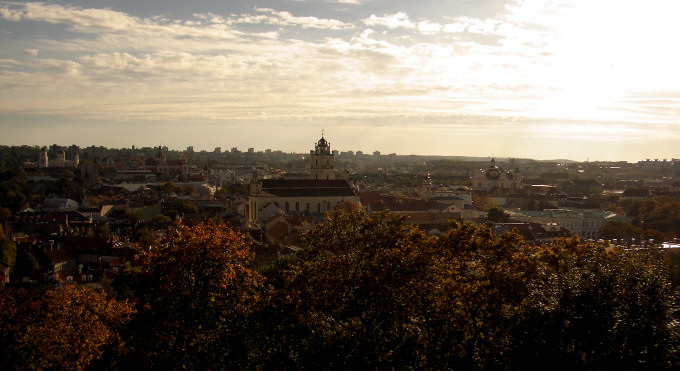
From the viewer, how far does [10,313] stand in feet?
48.5

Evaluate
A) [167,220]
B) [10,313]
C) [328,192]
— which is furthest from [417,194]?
[10,313]

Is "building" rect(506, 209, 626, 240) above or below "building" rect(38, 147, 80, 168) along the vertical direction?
below

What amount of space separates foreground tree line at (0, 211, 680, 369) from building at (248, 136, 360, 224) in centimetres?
3873

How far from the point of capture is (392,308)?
11891mm

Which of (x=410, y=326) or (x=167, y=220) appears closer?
(x=410, y=326)

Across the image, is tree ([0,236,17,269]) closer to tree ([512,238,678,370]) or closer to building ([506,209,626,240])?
tree ([512,238,678,370])

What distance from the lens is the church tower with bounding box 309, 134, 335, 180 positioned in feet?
206

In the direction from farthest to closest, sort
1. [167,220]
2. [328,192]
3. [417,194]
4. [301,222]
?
[417,194] < [328,192] < [167,220] < [301,222]

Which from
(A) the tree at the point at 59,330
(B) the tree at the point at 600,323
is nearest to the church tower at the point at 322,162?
(A) the tree at the point at 59,330

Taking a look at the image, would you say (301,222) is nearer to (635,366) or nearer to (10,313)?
(10,313)

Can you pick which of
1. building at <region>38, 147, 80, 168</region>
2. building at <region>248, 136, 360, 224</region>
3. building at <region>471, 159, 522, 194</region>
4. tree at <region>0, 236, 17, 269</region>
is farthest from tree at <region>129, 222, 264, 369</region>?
building at <region>38, 147, 80, 168</region>

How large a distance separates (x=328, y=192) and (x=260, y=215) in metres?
6.26

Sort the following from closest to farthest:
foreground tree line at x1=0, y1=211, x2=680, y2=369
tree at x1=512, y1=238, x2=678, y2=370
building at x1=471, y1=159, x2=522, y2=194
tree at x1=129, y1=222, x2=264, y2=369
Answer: tree at x1=512, y1=238, x2=678, y2=370
foreground tree line at x1=0, y1=211, x2=680, y2=369
tree at x1=129, y1=222, x2=264, y2=369
building at x1=471, y1=159, x2=522, y2=194

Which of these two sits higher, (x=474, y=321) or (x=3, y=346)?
(x=474, y=321)
